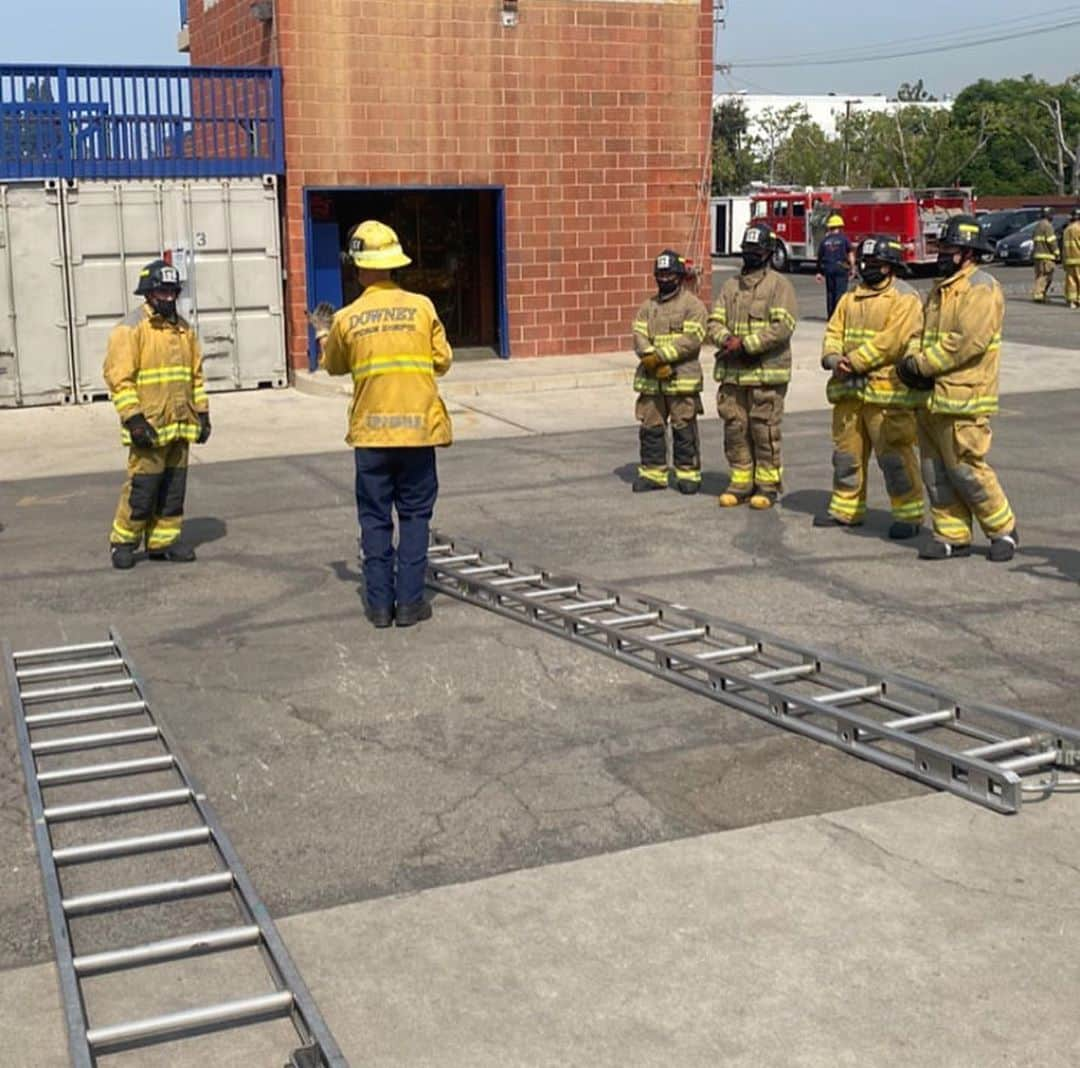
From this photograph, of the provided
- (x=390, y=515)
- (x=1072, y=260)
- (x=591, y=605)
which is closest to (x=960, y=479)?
(x=591, y=605)

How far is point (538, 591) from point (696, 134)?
12592 mm

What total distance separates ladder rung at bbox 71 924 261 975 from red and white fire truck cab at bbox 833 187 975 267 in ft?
111

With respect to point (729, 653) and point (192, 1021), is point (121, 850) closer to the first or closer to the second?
point (192, 1021)

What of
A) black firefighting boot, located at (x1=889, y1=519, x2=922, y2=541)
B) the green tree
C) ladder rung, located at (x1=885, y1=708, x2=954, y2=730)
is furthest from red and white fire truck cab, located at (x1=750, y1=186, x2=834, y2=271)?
the green tree

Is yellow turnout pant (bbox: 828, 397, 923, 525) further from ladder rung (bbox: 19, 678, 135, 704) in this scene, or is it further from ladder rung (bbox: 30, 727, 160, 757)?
ladder rung (bbox: 30, 727, 160, 757)

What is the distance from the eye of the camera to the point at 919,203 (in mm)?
38969

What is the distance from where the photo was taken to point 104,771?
18.5 feet

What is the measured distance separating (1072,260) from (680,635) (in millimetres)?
22461

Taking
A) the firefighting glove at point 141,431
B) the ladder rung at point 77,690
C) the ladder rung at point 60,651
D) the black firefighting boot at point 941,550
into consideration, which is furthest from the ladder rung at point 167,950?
the black firefighting boot at point 941,550

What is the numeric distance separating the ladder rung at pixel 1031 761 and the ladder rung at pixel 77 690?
12.2 feet

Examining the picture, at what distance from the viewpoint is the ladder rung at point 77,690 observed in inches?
261

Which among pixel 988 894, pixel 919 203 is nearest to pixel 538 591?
pixel 988 894

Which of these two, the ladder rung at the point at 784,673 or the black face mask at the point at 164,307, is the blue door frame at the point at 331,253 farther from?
the ladder rung at the point at 784,673

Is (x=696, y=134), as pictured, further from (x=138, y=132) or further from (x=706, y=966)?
(x=706, y=966)
